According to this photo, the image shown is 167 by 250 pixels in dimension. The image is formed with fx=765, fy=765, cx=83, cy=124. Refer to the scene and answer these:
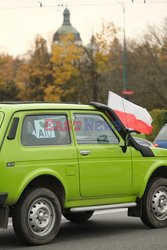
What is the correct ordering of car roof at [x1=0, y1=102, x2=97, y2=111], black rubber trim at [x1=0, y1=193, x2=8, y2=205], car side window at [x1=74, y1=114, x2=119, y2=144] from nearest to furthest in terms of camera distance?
1. black rubber trim at [x1=0, y1=193, x2=8, y2=205]
2. car roof at [x1=0, y1=102, x2=97, y2=111]
3. car side window at [x1=74, y1=114, x2=119, y2=144]

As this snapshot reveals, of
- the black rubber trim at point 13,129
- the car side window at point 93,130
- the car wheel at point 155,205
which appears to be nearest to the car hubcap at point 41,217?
the black rubber trim at point 13,129

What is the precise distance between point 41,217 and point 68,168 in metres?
0.69

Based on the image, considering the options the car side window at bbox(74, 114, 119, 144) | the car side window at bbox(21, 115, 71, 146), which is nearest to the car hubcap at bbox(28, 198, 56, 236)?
the car side window at bbox(21, 115, 71, 146)

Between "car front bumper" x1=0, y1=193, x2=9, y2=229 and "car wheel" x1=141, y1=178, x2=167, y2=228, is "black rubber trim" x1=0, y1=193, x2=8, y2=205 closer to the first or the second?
"car front bumper" x1=0, y1=193, x2=9, y2=229

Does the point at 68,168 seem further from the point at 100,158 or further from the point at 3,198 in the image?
the point at 3,198

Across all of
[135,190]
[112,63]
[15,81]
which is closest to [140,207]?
[135,190]

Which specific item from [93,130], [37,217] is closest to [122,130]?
[93,130]

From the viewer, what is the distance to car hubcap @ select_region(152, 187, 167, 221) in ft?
34.4

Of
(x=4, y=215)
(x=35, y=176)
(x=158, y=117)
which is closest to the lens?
(x=4, y=215)

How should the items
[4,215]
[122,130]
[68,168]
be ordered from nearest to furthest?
[4,215]
[68,168]
[122,130]

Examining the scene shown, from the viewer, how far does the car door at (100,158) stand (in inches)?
377

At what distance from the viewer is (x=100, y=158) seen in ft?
32.0

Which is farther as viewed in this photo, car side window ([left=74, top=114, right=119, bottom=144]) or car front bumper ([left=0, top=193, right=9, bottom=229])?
car side window ([left=74, top=114, right=119, bottom=144])

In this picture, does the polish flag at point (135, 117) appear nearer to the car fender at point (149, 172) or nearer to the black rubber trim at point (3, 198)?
the car fender at point (149, 172)
